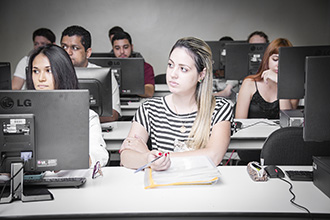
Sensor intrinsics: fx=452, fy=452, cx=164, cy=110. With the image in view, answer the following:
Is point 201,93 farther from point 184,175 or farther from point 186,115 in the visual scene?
point 184,175

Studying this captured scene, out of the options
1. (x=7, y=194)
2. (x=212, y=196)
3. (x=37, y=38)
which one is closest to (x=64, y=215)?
(x=7, y=194)

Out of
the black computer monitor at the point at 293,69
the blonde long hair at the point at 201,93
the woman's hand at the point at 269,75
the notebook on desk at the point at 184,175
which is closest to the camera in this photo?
the notebook on desk at the point at 184,175

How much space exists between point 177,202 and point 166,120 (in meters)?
0.76

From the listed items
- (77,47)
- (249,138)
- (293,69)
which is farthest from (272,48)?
(77,47)

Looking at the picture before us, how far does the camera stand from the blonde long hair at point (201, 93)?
2272 mm

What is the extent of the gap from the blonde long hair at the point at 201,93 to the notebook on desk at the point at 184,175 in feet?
1.03

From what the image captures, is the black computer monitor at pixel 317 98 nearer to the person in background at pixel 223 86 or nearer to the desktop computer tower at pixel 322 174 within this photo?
the desktop computer tower at pixel 322 174

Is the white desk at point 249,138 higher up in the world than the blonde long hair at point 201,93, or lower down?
lower down

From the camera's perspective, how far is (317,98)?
5.79 ft

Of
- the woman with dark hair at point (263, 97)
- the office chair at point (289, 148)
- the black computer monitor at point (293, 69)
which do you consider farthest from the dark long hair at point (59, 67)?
the woman with dark hair at point (263, 97)

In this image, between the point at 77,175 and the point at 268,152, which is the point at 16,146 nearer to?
the point at 77,175

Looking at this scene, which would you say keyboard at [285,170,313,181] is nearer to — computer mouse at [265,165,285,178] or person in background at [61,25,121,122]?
computer mouse at [265,165,285,178]

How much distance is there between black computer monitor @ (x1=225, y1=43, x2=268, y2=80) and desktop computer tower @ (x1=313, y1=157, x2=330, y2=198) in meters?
2.95

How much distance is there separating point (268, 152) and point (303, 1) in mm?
5601
